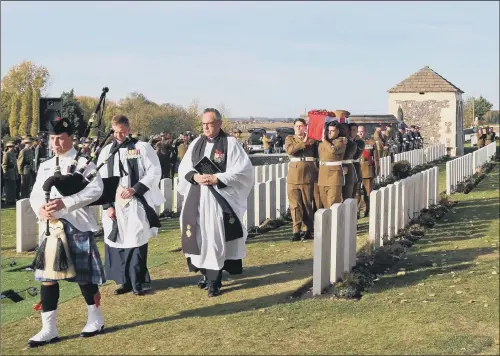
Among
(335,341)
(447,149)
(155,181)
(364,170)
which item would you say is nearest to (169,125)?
(447,149)

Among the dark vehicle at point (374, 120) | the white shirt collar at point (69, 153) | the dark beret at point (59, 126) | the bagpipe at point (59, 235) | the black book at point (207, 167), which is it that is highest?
the dark vehicle at point (374, 120)

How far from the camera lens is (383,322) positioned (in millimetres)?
7141

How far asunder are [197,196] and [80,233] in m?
2.14

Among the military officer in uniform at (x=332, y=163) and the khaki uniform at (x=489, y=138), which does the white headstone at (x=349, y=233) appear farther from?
the khaki uniform at (x=489, y=138)

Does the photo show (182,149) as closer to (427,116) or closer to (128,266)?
(128,266)

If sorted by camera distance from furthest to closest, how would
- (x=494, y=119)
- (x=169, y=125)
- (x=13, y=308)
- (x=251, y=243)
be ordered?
(x=494, y=119), (x=169, y=125), (x=251, y=243), (x=13, y=308)

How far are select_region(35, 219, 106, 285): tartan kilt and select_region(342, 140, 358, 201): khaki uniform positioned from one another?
261 inches

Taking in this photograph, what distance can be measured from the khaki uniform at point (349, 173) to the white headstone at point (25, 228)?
543 cm

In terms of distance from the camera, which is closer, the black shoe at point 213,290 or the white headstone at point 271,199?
the black shoe at point 213,290

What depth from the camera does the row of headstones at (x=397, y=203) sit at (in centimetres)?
1130

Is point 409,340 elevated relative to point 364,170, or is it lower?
lower

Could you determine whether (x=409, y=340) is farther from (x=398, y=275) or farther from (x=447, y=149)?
(x=447, y=149)

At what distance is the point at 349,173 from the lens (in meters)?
12.7

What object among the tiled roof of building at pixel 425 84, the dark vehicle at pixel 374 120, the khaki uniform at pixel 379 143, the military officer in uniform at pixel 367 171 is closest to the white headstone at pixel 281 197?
the military officer in uniform at pixel 367 171
